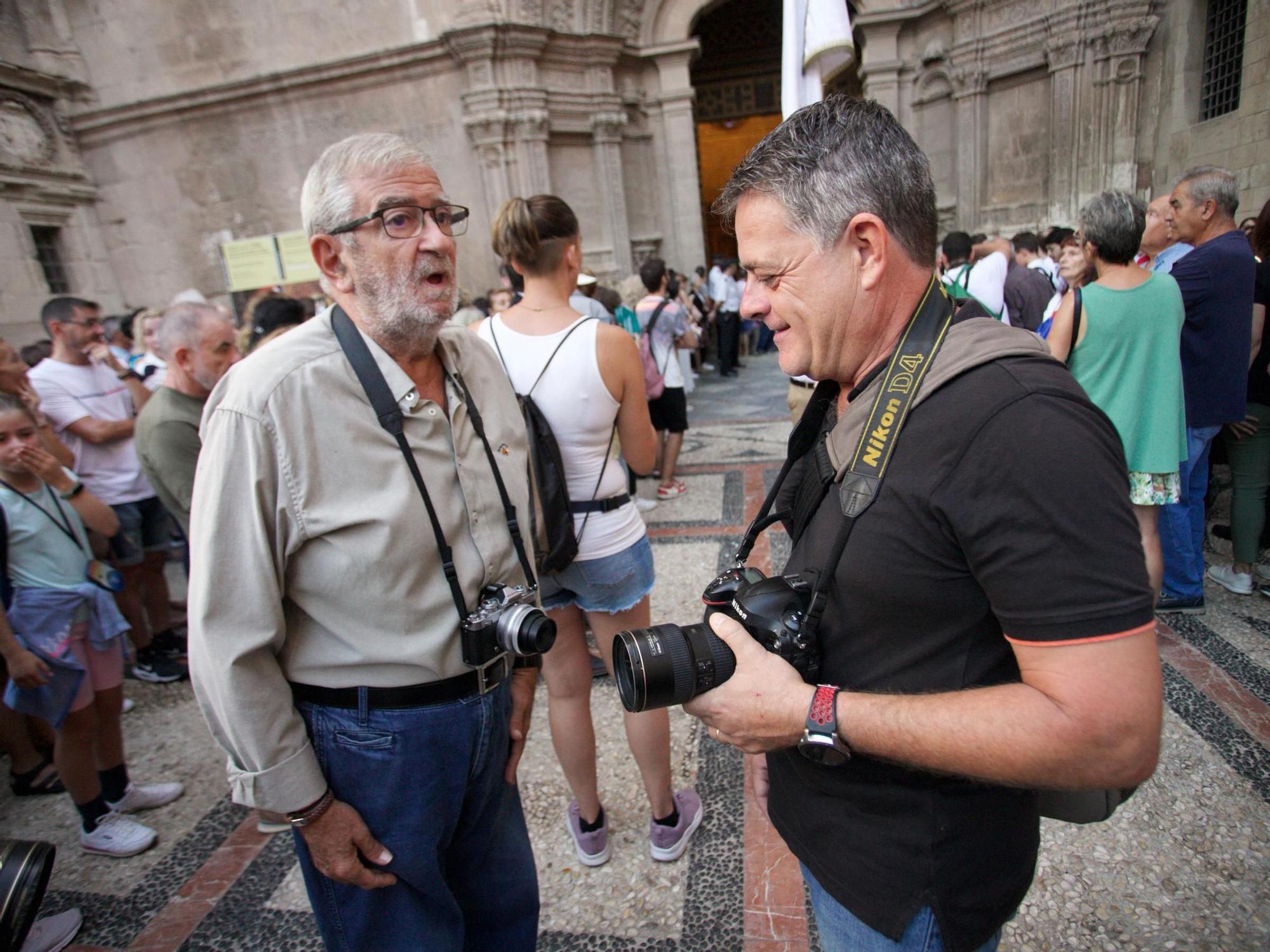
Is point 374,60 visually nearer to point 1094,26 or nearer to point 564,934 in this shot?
point 1094,26

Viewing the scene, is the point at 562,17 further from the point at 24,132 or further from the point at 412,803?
the point at 412,803

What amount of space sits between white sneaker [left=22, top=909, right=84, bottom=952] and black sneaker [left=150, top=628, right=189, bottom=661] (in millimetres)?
1957

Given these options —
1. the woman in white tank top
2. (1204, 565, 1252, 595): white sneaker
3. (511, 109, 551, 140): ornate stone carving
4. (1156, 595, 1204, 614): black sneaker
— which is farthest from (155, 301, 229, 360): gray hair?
(511, 109, 551, 140): ornate stone carving

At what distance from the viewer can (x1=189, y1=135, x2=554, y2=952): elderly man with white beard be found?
129cm

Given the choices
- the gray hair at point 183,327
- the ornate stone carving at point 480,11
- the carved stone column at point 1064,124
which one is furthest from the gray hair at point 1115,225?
the ornate stone carving at point 480,11

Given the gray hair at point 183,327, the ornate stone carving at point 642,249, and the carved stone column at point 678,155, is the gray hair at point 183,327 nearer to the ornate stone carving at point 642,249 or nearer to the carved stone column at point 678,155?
the ornate stone carving at point 642,249

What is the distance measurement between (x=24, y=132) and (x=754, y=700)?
50.8ft

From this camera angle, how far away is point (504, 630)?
1.45 meters

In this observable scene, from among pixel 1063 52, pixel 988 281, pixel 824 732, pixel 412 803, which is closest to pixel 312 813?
pixel 412 803

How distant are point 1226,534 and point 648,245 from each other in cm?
1022

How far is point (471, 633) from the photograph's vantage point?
1466 millimetres

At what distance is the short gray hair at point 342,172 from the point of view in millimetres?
1460

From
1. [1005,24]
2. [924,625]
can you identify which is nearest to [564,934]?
[924,625]

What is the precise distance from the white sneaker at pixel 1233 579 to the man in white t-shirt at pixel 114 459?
571cm
